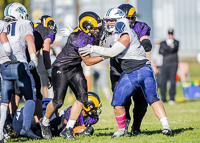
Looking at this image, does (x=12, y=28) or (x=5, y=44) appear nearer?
(x=5, y=44)

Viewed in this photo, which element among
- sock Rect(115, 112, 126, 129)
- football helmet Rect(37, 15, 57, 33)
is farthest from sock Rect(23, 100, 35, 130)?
football helmet Rect(37, 15, 57, 33)

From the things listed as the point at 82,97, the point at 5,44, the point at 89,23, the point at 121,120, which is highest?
the point at 89,23

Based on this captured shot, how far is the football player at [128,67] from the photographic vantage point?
5.28m

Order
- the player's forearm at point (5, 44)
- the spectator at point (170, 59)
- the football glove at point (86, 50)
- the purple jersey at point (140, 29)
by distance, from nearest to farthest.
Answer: the player's forearm at point (5, 44), the football glove at point (86, 50), the purple jersey at point (140, 29), the spectator at point (170, 59)

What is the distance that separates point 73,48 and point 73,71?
330 mm

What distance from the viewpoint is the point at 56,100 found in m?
5.72

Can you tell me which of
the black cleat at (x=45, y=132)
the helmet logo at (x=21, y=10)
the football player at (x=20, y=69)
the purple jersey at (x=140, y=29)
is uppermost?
the helmet logo at (x=21, y=10)

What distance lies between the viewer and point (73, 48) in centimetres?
567

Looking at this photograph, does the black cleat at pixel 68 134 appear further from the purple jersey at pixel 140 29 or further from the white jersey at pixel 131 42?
the purple jersey at pixel 140 29

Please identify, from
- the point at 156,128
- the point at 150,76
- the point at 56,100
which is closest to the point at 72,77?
the point at 56,100

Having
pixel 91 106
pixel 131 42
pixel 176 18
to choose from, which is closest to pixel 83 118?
pixel 91 106

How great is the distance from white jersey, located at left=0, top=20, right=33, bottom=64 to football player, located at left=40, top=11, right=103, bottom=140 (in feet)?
1.69

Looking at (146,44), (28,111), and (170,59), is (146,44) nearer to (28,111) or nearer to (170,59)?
(28,111)

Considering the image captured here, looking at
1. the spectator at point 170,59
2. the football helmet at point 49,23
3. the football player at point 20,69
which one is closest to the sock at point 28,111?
the football player at point 20,69
